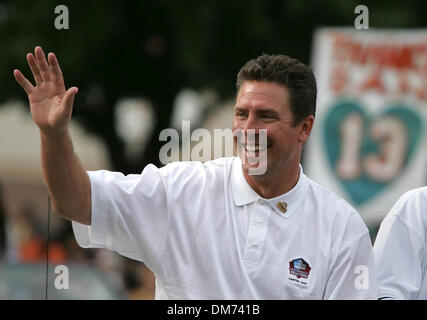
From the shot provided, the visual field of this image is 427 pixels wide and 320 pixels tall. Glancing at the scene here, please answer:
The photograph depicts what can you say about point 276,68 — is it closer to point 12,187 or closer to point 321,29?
point 321,29

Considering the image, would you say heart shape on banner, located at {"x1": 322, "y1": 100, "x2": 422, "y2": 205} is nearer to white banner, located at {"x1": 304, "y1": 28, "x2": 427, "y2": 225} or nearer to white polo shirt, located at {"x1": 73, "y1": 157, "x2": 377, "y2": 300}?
white banner, located at {"x1": 304, "y1": 28, "x2": 427, "y2": 225}

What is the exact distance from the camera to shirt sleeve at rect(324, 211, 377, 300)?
437cm

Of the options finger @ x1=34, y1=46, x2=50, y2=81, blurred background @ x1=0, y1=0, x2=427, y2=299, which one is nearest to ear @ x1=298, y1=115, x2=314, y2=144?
finger @ x1=34, y1=46, x2=50, y2=81

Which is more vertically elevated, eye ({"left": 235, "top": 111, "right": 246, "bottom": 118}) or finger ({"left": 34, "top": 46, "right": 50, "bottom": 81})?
→ finger ({"left": 34, "top": 46, "right": 50, "bottom": 81})

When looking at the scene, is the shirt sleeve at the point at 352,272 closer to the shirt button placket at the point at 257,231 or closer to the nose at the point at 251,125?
the shirt button placket at the point at 257,231

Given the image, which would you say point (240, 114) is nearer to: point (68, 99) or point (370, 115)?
point (68, 99)

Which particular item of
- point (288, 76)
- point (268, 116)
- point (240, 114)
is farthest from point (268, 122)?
point (288, 76)

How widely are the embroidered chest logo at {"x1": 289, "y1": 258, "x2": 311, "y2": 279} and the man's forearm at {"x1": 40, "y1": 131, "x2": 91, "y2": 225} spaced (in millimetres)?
1013

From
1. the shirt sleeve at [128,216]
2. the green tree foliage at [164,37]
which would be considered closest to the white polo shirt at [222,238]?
the shirt sleeve at [128,216]

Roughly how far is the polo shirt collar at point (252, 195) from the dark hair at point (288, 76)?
0.35 meters

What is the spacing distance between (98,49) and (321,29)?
3010 millimetres

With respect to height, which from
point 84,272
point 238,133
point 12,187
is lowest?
point 12,187
